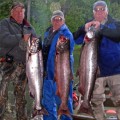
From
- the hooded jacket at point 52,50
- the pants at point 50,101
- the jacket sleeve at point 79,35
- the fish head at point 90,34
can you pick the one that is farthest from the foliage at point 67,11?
the fish head at point 90,34

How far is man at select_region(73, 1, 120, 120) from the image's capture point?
5961 mm

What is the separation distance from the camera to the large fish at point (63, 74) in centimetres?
614

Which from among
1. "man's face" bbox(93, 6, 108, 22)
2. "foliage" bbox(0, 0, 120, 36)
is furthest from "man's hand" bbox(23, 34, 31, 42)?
"foliage" bbox(0, 0, 120, 36)

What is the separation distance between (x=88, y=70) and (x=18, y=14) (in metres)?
1.47

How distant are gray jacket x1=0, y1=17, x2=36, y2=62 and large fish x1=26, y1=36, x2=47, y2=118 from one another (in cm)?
26

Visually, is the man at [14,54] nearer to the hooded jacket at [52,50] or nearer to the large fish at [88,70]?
the hooded jacket at [52,50]

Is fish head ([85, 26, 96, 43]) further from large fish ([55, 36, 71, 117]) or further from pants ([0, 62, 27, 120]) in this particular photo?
pants ([0, 62, 27, 120])

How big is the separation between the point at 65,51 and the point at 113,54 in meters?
0.71

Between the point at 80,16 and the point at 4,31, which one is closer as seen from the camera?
the point at 4,31

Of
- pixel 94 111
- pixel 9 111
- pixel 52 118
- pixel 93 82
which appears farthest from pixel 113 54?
pixel 9 111

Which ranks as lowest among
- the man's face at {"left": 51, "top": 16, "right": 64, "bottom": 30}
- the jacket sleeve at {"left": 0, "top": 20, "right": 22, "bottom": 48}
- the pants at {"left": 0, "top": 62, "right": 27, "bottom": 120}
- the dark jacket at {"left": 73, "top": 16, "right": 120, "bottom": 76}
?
the pants at {"left": 0, "top": 62, "right": 27, "bottom": 120}

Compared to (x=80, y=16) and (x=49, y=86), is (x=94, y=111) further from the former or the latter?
(x=80, y=16)

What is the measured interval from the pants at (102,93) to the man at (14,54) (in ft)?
4.03

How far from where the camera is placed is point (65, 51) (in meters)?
6.13
